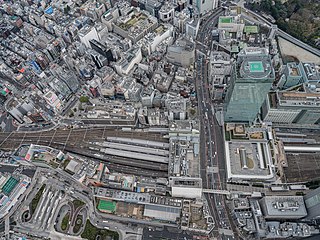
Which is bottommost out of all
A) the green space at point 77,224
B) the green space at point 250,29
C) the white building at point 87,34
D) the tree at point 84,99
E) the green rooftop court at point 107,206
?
the green space at point 77,224

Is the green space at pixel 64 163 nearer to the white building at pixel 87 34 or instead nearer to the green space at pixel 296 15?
the white building at pixel 87 34

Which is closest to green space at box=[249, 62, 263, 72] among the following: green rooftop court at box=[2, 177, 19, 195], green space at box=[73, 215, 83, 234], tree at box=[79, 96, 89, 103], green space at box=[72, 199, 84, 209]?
tree at box=[79, 96, 89, 103]

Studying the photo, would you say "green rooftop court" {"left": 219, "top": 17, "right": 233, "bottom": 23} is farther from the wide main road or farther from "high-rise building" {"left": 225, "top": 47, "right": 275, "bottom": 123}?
"high-rise building" {"left": 225, "top": 47, "right": 275, "bottom": 123}

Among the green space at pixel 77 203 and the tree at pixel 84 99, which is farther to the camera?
the tree at pixel 84 99

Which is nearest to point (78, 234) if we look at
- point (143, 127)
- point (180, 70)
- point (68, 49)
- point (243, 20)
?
point (143, 127)

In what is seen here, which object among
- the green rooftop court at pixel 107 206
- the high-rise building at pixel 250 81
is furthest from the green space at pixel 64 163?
the high-rise building at pixel 250 81

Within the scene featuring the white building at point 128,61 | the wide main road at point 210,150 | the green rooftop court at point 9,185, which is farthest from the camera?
the white building at point 128,61
